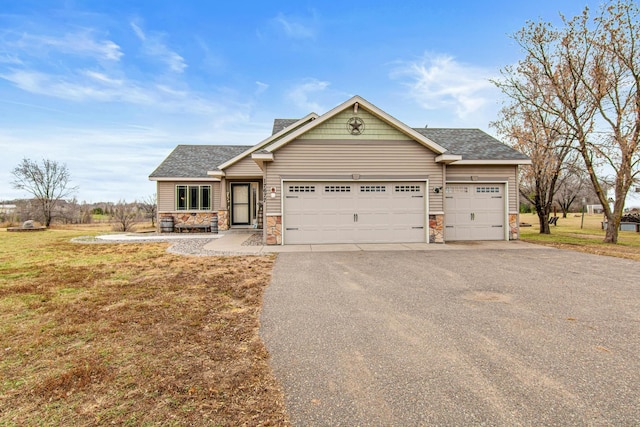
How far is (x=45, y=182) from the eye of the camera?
71.6 feet

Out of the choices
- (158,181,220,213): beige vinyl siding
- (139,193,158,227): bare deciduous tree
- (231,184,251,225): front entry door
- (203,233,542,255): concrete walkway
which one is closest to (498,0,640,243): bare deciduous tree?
(203,233,542,255): concrete walkway

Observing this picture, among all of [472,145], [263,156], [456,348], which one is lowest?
[456,348]

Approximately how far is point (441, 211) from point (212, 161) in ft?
42.0

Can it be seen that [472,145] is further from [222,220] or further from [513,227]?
[222,220]

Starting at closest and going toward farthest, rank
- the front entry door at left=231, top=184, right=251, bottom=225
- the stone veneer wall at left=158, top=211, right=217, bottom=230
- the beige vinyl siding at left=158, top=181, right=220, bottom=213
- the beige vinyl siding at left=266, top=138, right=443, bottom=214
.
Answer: the beige vinyl siding at left=266, top=138, right=443, bottom=214
the beige vinyl siding at left=158, top=181, right=220, bottom=213
the stone veneer wall at left=158, top=211, right=217, bottom=230
the front entry door at left=231, top=184, right=251, bottom=225

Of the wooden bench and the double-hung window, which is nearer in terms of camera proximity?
the wooden bench

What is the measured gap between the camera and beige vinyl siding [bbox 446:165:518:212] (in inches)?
489

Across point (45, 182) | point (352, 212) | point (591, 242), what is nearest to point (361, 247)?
point (352, 212)

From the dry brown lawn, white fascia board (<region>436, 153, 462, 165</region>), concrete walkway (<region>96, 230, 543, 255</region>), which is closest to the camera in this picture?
the dry brown lawn

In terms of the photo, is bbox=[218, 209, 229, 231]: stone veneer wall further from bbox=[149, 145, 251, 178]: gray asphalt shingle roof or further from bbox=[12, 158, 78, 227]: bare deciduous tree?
bbox=[12, 158, 78, 227]: bare deciduous tree

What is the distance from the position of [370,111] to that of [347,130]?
3.40 ft

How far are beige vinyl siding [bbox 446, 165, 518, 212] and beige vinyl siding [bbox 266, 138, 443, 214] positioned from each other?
132 centimetres

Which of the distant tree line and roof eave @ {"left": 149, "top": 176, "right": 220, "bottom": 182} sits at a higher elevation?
roof eave @ {"left": 149, "top": 176, "right": 220, "bottom": 182}

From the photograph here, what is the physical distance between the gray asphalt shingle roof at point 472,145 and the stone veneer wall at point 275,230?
7031 mm
